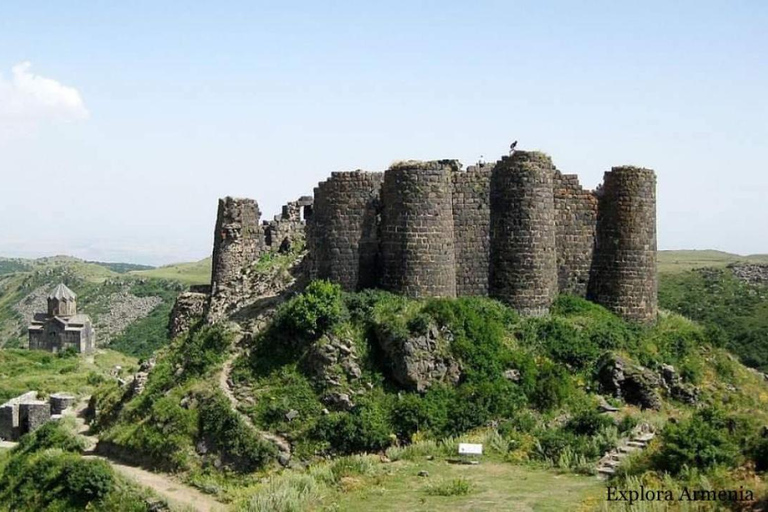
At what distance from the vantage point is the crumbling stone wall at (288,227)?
27328 millimetres

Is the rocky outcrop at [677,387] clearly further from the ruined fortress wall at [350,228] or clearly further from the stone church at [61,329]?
the stone church at [61,329]

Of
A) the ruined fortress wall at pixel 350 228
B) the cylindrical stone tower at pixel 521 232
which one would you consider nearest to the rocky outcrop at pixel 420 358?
the ruined fortress wall at pixel 350 228

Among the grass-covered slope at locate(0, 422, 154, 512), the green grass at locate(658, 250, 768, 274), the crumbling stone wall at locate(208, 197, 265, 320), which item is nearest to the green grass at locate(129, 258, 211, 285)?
the green grass at locate(658, 250, 768, 274)

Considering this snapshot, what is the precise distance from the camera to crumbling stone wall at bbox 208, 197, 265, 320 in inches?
1059

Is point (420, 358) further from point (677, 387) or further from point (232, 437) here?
point (677, 387)

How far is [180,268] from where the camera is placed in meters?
178

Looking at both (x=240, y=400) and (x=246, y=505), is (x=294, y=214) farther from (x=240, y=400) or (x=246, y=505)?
(x=246, y=505)

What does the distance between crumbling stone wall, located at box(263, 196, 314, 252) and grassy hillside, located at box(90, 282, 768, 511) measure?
5610 mm

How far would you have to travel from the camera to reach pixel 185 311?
2802 centimetres

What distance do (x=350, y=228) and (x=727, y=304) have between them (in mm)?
47457

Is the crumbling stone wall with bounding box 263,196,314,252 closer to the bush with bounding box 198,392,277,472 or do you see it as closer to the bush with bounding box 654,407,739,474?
the bush with bounding box 198,392,277,472

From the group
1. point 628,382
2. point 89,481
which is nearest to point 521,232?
point 628,382

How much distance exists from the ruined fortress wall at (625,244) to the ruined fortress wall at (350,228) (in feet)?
20.8

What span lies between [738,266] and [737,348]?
3729 centimetres
